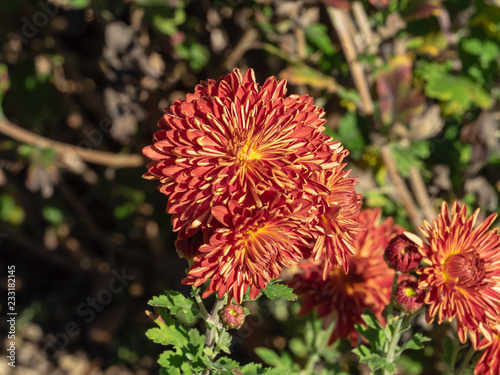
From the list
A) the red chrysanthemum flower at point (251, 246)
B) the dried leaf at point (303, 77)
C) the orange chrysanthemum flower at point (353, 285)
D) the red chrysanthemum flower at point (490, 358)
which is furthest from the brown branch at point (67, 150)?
the red chrysanthemum flower at point (490, 358)

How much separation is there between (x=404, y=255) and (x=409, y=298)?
82 millimetres

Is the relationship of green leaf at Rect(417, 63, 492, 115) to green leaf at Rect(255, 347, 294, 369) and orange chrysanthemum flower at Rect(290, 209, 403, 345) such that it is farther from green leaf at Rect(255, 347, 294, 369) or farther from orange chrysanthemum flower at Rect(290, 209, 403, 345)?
green leaf at Rect(255, 347, 294, 369)

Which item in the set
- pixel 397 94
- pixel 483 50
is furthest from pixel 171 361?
pixel 483 50

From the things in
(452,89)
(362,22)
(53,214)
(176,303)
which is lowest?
(176,303)

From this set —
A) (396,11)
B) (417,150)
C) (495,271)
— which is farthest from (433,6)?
(495,271)

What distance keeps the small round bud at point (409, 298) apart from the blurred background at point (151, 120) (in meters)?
0.77

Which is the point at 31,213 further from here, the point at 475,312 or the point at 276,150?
the point at 475,312

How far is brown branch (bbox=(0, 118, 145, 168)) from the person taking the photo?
5.96 ft

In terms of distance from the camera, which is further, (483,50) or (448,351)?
(483,50)

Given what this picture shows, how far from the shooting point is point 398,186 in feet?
6.17

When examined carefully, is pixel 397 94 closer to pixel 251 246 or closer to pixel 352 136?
pixel 352 136

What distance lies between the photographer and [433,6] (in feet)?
5.33

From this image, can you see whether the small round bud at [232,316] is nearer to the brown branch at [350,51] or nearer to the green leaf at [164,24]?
the brown branch at [350,51]

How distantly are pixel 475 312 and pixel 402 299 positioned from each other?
5.3 inches
